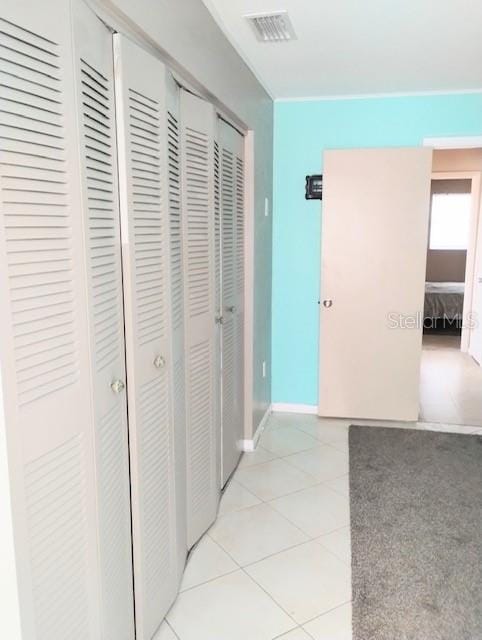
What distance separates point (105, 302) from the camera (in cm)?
140

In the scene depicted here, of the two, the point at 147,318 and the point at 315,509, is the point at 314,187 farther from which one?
the point at 147,318

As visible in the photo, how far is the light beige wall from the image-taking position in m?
1.62

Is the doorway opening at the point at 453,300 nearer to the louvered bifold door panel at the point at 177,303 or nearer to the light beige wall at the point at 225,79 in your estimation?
the light beige wall at the point at 225,79

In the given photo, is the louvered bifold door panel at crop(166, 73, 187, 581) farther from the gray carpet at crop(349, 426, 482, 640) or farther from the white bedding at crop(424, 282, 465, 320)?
the white bedding at crop(424, 282, 465, 320)

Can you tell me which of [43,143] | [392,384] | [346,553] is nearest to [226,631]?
[346,553]

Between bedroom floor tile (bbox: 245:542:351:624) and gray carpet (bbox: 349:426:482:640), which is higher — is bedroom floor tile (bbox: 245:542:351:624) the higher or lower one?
the lower one

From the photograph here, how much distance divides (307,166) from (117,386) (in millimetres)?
2877

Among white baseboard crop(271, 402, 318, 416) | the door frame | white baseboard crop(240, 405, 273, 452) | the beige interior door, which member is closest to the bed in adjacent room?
the door frame

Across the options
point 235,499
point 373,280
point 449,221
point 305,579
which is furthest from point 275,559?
point 449,221

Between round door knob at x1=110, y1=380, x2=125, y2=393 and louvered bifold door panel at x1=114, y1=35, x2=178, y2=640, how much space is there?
73mm

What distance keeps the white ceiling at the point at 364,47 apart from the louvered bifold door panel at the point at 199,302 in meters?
0.61

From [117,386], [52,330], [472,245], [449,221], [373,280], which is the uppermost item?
[449,221]

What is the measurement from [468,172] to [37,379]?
6504mm

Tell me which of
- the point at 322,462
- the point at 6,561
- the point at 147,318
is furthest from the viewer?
the point at 322,462
